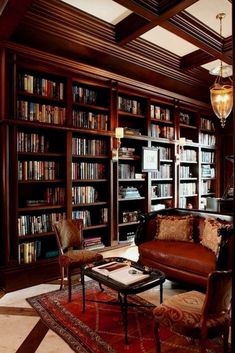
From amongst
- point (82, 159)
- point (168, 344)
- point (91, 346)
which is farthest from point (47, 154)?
point (168, 344)

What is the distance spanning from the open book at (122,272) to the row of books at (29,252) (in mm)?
1269

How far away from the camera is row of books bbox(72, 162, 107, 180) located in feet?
12.8

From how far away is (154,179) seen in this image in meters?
4.92

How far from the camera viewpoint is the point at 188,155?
5645mm

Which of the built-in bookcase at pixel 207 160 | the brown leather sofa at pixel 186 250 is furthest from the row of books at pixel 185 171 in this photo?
the brown leather sofa at pixel 186 250

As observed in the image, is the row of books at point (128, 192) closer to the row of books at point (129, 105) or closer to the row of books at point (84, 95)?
the row of books at point (129, 105)

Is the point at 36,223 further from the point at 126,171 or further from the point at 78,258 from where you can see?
the point at 126,171

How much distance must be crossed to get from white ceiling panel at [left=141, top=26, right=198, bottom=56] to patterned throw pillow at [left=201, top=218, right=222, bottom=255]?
96.2 inches

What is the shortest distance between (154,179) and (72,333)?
314 cm

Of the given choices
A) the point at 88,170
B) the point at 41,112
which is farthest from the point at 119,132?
the point at 41,112

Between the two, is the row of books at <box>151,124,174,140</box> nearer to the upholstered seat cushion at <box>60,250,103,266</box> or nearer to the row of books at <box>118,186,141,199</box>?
the row of books at <box>118,186,141,199</box>

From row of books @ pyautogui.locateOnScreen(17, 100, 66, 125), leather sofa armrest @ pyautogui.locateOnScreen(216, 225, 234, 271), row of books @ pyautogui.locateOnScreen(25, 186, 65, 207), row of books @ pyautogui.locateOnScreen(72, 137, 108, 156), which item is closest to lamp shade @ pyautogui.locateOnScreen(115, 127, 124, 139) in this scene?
row of books @ pyautogui.locateOnScreen(72, 137, 108, 156)

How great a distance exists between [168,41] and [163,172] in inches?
88.9

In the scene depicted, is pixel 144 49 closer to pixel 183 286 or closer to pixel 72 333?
pixel 183 286
